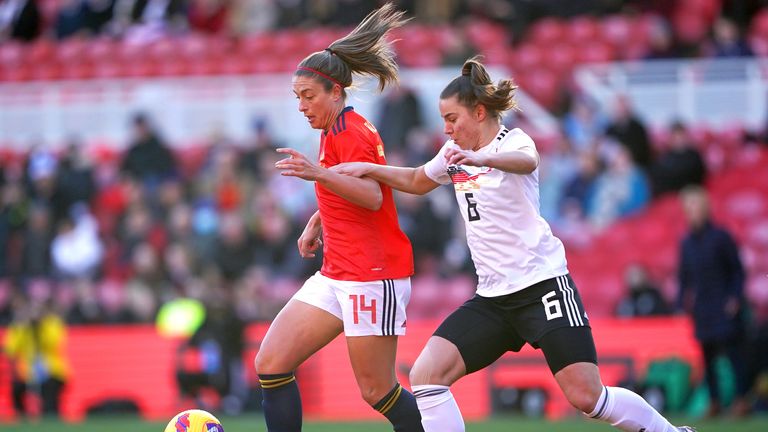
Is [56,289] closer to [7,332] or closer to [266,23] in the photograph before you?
[7,332]

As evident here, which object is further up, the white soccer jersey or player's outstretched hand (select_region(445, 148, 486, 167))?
player's outstretched hand (select_region(445, 148, 486, 167))

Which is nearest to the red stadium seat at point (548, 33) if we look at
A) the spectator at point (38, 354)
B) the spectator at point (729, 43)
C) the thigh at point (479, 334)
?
the spectator at point (729, 43)

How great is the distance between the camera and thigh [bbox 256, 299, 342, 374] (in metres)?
5.84

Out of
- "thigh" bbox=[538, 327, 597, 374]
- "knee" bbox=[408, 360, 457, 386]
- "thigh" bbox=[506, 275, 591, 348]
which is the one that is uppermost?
"thigh" bbox=[506, 275, 591, 348]

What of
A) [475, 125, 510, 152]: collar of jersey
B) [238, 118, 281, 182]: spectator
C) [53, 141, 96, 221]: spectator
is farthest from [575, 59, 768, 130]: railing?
[475, 125, 510, 152]: collar of jersey

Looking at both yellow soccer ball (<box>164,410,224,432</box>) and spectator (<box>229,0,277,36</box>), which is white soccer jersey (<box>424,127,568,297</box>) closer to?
yellow soccer ball (<box>164,410,224,432</box>)

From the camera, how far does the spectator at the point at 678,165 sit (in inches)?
520

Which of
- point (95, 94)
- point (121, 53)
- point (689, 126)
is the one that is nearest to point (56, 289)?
point (95, 94)

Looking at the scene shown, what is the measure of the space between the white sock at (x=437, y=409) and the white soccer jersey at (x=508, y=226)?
563mm

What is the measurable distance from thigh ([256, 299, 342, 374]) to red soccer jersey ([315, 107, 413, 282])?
0.23 meters

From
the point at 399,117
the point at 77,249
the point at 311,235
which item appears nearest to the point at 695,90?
the point at 399,117

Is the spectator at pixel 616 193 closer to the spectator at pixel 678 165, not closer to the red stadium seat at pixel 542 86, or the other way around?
the spectator at pixel 678 165

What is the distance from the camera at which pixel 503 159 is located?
5.43 meters

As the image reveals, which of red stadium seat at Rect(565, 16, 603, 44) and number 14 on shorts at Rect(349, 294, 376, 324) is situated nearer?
number 14 on shorts at Rect(349, 294, 376, 324)
